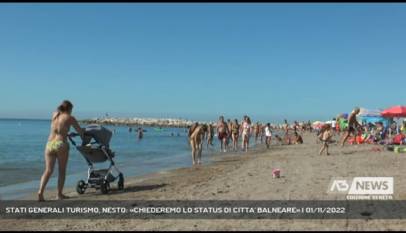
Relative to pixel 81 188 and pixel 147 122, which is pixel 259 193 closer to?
pixel 81 188

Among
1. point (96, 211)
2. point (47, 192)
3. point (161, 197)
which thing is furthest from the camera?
point (47, 192)

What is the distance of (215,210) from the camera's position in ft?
22.0

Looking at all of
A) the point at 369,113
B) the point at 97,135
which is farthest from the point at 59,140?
the point at 369,113

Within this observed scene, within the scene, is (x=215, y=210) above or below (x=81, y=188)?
above

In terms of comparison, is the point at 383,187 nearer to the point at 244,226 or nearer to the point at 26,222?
the point at 244,226

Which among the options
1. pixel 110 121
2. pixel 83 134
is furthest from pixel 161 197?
pixel 110 121

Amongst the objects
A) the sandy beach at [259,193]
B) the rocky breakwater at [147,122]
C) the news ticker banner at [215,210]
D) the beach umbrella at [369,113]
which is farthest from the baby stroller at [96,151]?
the rocky breakwater at [147,122]

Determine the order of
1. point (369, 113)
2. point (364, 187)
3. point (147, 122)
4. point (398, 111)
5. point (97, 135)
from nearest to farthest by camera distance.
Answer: point (364, 187) → point (97, 135) → point (398, 111) → point (369, 113) → point (147, 122)

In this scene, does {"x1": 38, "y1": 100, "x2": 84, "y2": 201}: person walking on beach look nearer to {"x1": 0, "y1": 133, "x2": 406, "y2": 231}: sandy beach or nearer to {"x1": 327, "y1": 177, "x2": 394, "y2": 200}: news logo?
{"x1": 0, "y1": 133, "x2": 406, "y2": 231}: sandy beach

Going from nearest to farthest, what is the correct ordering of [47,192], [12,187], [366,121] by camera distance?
[47,192] → [12,187] → [366,121]

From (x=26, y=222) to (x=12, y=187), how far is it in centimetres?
556

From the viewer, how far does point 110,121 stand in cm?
12612

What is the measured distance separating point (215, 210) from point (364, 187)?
10.5 feet

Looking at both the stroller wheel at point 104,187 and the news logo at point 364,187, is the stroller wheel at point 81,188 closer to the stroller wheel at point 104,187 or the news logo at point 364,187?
the stroller wheel at point 104,187
